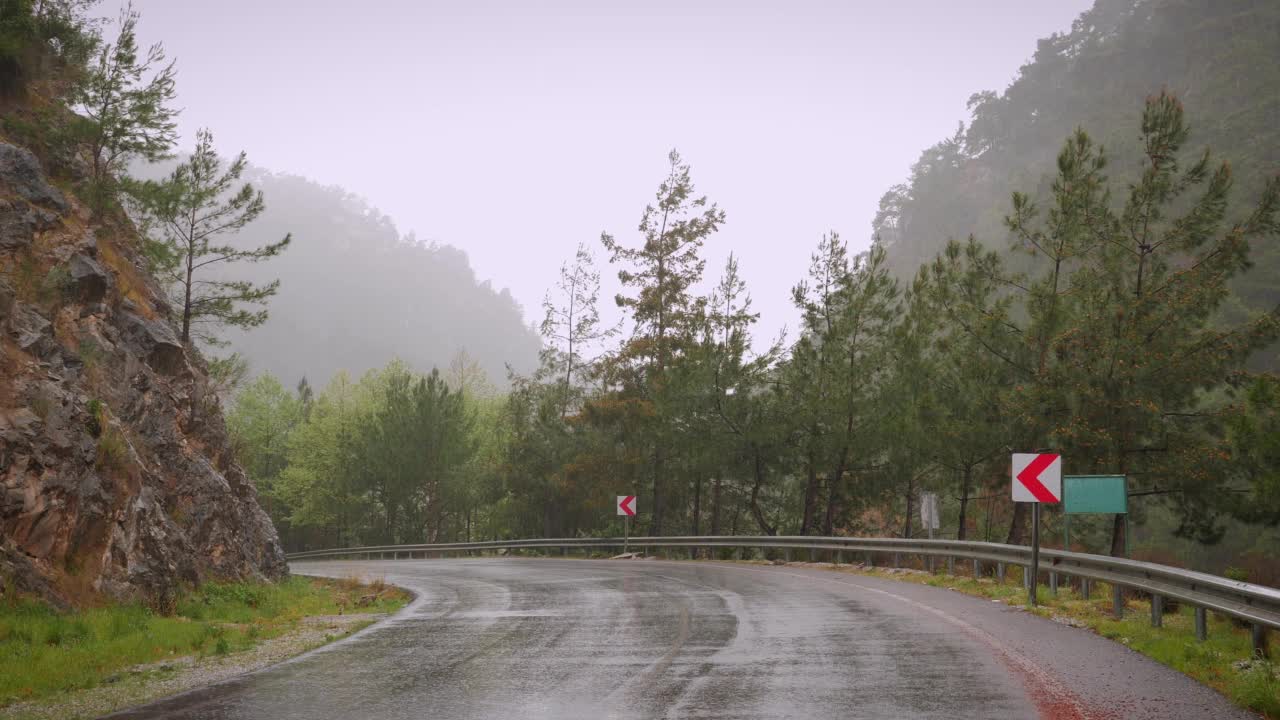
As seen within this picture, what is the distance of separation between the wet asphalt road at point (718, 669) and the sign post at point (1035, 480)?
126 cm

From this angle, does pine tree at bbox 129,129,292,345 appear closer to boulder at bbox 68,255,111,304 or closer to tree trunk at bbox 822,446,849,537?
boulder at bbox 68,255,111,304

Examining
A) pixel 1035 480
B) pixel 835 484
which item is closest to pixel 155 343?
pixel 1035 480

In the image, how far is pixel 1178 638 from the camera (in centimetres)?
930

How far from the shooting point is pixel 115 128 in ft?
68.4

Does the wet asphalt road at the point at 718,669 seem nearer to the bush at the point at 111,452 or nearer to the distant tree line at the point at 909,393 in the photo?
the bush at the point at 111,452

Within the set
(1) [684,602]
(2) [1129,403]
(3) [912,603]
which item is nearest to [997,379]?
(2) [1129,403]

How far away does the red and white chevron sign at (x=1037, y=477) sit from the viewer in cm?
1318

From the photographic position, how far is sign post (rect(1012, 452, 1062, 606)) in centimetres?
1316

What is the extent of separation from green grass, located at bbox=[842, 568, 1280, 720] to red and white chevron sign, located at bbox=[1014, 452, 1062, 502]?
160 centimetres

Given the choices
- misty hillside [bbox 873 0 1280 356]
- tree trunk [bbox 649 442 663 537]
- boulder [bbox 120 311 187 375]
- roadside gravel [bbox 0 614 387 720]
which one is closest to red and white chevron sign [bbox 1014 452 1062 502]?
roadside gravel [bbox 0 614 387 720]

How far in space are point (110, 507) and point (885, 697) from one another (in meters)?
11.9

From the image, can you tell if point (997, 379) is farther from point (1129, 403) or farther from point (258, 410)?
point (258, 410)

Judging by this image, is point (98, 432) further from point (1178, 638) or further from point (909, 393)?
point (909, 393)

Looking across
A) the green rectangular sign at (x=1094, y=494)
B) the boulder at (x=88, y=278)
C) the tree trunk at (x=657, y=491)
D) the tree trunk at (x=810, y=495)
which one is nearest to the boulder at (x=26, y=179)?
the boulder at (x=88, y=278)
